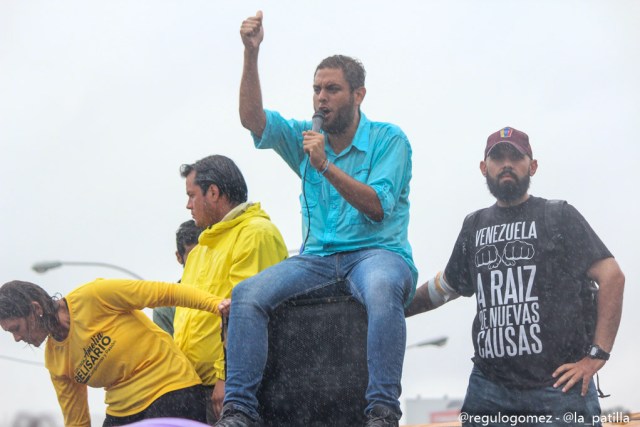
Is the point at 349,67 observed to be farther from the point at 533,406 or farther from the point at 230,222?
the point at 533,406

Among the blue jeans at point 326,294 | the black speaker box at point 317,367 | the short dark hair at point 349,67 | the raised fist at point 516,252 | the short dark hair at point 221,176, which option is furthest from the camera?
the short dark hair at point 221,176

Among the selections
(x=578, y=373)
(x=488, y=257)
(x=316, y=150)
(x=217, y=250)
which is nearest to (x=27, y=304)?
(x=217, y=250)

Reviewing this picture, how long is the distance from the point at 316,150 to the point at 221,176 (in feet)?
3.38

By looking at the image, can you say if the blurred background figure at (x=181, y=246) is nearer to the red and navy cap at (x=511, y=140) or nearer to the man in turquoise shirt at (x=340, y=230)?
the man in turquoise shirt at (x=340, y=230)

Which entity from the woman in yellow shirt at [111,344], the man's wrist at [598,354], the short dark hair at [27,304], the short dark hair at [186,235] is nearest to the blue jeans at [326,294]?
the woman in yellow shirt at [111,344]

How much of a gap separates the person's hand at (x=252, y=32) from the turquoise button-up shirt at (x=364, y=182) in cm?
34

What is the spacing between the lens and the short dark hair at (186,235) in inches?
266

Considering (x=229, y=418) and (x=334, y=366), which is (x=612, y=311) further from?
(x=229, y=418)

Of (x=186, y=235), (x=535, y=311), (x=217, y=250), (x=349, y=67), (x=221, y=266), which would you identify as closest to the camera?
(x=535, y=311)

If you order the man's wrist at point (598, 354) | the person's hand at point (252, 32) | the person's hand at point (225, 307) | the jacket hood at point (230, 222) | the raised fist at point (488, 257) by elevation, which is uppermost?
the person's hand at point (252, 32)

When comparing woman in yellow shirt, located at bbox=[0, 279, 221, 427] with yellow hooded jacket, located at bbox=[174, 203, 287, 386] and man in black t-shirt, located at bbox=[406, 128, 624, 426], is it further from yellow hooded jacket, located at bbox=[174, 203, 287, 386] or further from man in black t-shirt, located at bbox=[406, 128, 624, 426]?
man in black t-shirt, located at bbox=[406, 128, 624, 426]

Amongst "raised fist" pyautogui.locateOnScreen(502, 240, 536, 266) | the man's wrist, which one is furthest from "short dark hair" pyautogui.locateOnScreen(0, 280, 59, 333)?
the man's wrist

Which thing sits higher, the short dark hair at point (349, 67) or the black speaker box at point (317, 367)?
the short dark hair at point (349, 67)

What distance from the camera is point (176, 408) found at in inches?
212
